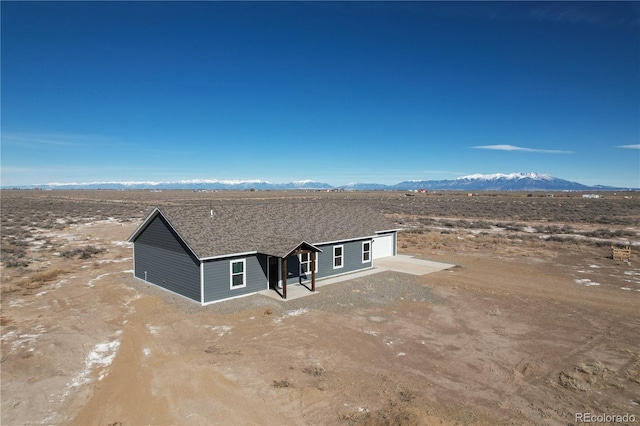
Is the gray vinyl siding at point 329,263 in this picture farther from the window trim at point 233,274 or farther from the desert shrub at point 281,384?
the desert shrub at point 281,384

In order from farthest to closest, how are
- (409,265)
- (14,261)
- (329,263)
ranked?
(409,265)
(14,261)
(329,263)

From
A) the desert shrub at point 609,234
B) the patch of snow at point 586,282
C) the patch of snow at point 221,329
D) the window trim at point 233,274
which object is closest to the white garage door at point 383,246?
the patch of snow at point 586,282

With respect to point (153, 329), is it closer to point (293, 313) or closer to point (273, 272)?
point (293, 313)

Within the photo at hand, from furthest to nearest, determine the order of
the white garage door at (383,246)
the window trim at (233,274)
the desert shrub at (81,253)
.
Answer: the white garage door at (383,246), the desert shrub at (81,253), the window trim at (233,274)

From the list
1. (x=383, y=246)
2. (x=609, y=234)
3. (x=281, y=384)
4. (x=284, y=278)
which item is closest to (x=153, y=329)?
(x=284, y=278)

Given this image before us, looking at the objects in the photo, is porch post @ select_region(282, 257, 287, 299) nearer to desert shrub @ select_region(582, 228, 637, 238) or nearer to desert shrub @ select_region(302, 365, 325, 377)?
desert shrub @ select_region(302, 365, 325, 377)

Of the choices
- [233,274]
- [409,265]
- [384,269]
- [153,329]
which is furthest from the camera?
[409,265]

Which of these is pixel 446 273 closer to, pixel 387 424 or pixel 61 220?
pixel 387 424
